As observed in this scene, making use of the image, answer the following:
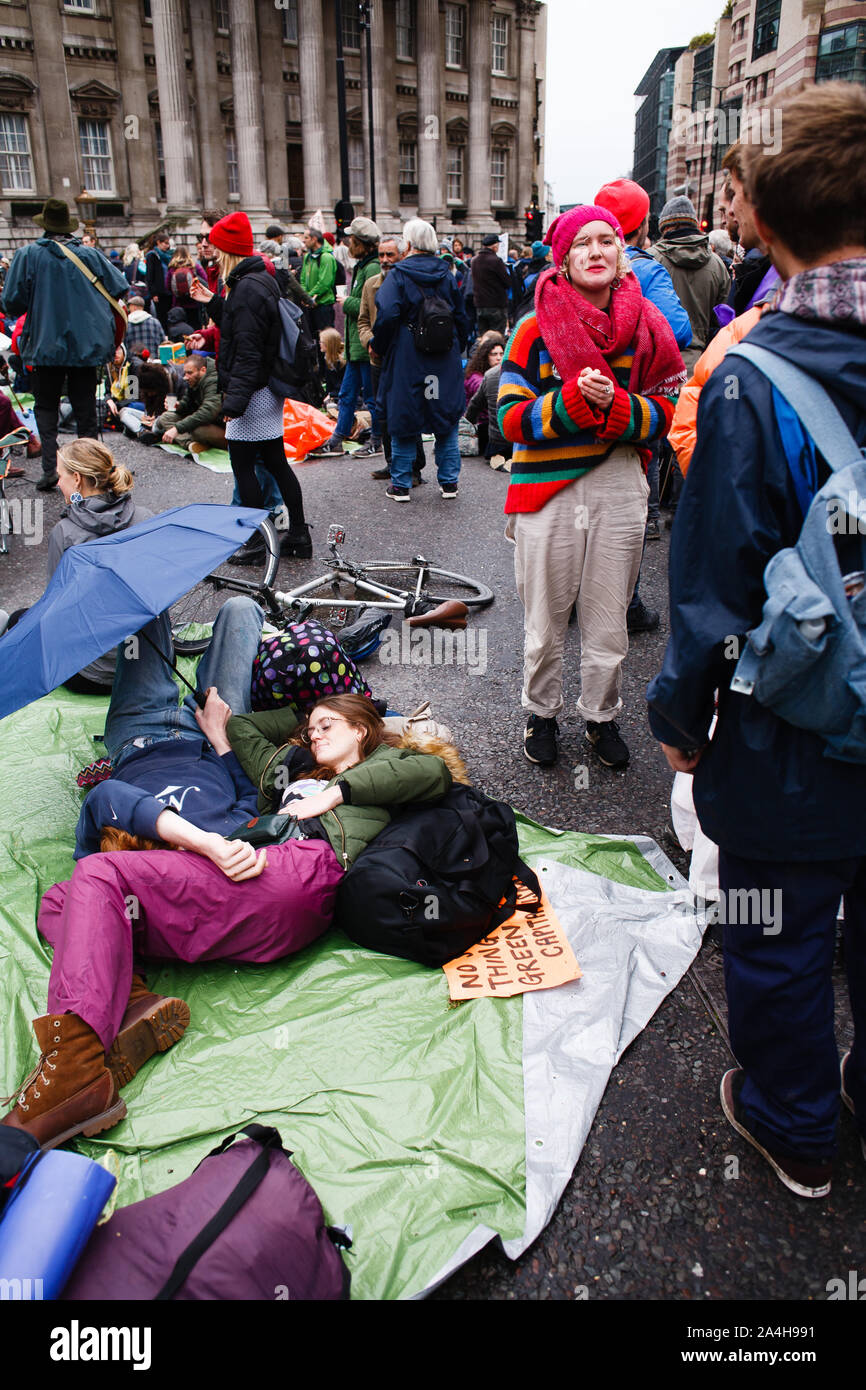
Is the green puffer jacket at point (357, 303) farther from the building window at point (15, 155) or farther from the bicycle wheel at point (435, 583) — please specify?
the building window at point (15, 155)

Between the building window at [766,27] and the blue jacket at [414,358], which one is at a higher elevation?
the building window at [766,27]

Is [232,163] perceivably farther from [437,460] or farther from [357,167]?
[437,460]

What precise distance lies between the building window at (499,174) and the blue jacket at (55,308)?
38517 mm

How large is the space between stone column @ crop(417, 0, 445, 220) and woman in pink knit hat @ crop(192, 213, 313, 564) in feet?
112

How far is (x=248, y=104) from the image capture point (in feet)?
100

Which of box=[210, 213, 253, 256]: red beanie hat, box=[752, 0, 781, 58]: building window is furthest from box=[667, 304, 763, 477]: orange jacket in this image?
box=[752, 0, 781, 58]: building window

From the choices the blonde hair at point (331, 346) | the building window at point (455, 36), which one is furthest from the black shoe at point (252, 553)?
the building window at point (455, 36)

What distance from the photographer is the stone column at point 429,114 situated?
35438 millimetres

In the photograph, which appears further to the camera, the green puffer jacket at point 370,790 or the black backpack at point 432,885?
the green puffer jacket at point 370,790

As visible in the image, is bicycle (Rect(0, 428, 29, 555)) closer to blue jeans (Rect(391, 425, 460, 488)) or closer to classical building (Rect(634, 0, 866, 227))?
blue jeans (Rect(391, 425, 460, 488))

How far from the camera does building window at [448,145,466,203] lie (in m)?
→ 38.6

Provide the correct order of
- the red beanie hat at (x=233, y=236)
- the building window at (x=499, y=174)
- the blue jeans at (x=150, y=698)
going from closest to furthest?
1. the blue jeans at (x=150, y=698)
2. the red beanie hat at (x=233, y=236)
3. the building window at (x=499, y=174)

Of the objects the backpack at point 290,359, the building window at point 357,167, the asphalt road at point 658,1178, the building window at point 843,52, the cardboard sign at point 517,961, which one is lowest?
the asphalt road at point 658,1178

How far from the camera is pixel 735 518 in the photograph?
1.61 meters
